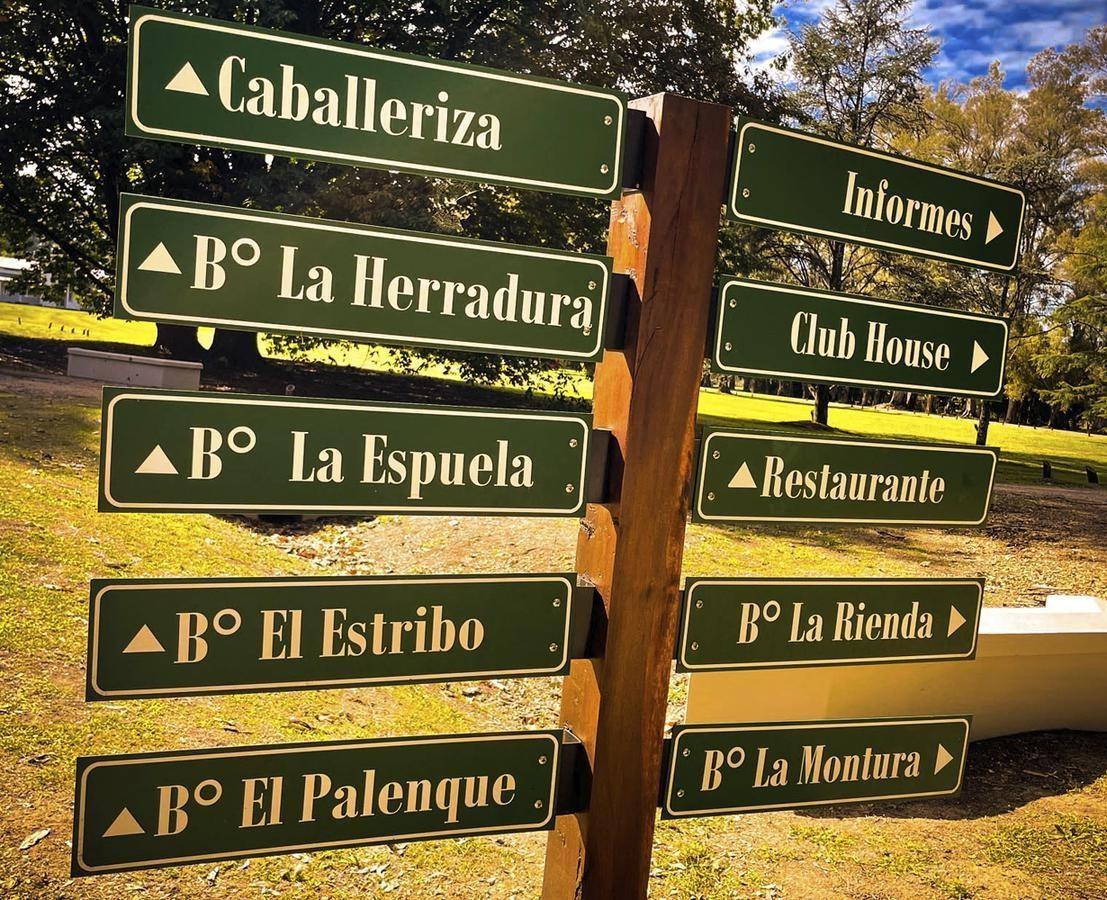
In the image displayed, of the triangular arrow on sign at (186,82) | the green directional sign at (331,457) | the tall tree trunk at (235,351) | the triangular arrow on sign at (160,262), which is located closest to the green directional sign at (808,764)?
the green directional sign at (331,457)

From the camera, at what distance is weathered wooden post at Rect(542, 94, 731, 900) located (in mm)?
2391

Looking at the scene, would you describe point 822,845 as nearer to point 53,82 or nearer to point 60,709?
point 60,709

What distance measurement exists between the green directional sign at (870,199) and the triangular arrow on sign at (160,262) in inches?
54.7

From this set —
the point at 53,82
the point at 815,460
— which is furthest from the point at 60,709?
the point at 53,82

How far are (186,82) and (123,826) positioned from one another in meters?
1.68

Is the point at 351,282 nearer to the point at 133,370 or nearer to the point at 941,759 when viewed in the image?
the point at 941,759

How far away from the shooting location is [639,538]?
2.43 meters

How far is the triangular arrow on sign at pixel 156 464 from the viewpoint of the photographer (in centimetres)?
210

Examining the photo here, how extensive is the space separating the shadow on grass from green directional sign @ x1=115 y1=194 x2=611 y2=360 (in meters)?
3.60

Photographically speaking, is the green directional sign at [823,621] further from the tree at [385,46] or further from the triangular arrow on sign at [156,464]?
the tree at [385,46]

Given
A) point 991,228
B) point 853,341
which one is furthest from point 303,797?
point 991,228

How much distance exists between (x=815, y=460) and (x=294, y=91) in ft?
5.54

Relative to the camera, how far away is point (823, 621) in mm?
2779

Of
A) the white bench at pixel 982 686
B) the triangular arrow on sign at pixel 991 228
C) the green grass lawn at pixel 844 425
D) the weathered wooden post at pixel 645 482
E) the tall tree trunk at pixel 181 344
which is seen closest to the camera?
the weathered wooden post at pixel 645 482
